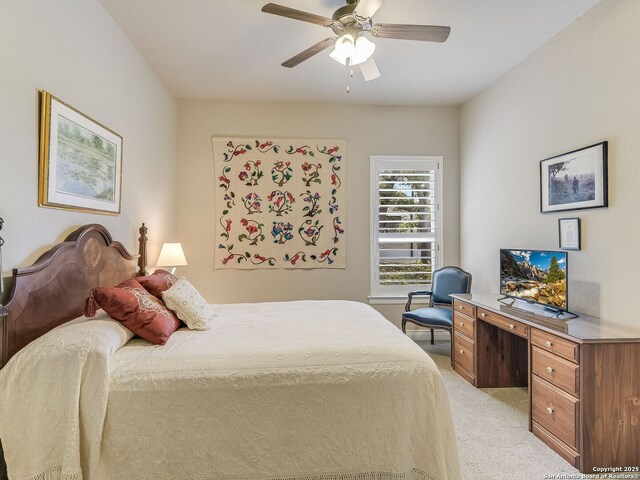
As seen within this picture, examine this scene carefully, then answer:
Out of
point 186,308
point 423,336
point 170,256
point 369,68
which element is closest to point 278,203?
point 170,256

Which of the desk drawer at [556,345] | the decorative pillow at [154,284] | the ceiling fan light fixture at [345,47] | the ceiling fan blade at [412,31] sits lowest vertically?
the desk drawer at [556,345]

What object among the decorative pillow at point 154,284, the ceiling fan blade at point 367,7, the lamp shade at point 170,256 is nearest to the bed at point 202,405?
the decorative pillow at point 154,284

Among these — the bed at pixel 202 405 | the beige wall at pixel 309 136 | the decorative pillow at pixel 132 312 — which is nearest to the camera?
the bed at pixel 202 405

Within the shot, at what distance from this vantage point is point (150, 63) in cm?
332

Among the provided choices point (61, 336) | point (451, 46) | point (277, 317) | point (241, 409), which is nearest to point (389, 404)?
point (241, 409)

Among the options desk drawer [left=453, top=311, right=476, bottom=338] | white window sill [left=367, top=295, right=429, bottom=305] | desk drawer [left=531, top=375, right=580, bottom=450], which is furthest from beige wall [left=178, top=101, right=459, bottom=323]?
desk drawer [left=531, top=375, right=580, bottom=450]

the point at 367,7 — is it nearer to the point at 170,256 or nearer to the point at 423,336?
the point at 170,256

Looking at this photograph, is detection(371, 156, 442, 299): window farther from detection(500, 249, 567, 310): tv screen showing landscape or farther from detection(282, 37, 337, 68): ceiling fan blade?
detection(282, 37, 337, 68): ceiling fan blade

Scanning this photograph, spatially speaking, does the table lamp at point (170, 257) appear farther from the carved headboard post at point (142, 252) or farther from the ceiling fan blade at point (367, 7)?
the ceiling fan blade at point (367, 7)

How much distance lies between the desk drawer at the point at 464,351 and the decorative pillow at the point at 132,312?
2.56 metres

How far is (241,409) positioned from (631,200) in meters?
2.64

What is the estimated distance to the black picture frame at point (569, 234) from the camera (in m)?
2.60

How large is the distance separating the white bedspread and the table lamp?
5.42ft

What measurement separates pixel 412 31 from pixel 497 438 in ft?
8.78
